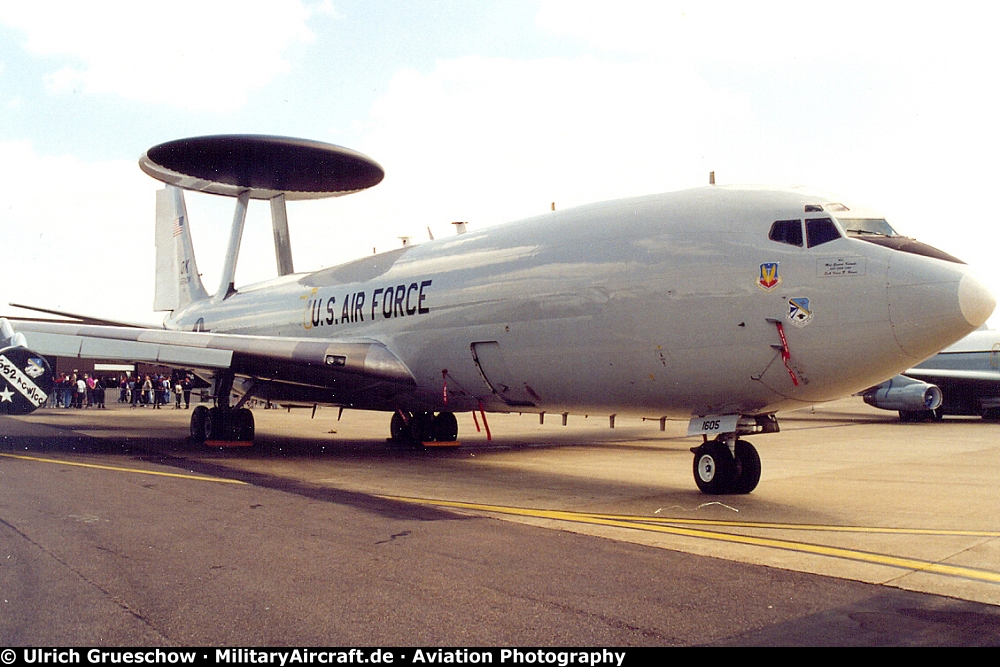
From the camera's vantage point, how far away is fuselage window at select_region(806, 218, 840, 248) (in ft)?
28.9

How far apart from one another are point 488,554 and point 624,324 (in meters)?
4.51

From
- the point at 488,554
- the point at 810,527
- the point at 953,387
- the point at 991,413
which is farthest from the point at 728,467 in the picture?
the point at 991,413

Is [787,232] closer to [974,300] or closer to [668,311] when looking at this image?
[668,311]

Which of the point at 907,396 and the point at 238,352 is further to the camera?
the point at 907,396

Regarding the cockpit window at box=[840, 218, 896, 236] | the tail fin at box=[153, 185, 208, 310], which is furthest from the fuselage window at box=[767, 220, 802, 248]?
the tail fin at box=[153, 185, 208, 310]

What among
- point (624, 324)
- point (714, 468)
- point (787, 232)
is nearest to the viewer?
point (787, 232)

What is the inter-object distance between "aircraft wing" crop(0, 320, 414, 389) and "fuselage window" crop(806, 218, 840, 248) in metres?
7.47

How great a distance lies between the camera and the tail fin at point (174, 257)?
26188mm

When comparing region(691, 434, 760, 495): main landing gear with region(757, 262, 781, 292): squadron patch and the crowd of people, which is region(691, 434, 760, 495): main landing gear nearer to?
region(757, 262, 781, 292): squadron patch

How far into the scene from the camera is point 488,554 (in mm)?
6371

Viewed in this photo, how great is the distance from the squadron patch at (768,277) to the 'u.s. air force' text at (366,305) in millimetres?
6219

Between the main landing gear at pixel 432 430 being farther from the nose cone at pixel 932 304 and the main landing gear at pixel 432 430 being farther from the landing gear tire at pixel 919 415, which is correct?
the landing gear tire at pixel 919 415
